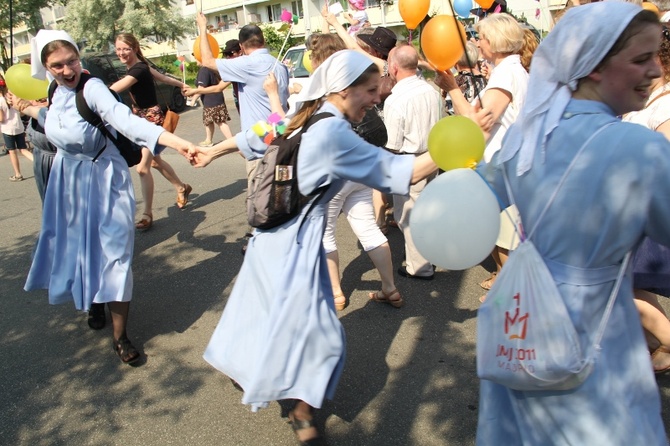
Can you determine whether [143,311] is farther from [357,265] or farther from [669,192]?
[669,192]

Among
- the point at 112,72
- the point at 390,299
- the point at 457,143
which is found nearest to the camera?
the point at 457,143

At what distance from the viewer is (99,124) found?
3617 mm

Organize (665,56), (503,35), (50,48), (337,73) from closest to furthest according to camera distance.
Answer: (337,73)
(665,56)
(50,48)
(503,35)

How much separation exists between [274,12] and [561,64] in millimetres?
41622

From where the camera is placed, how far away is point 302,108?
266 cm

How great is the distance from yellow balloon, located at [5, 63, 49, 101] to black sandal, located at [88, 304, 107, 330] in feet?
4.97

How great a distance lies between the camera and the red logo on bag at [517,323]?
1.63m

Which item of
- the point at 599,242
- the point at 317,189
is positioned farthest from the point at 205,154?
the point at 599,242

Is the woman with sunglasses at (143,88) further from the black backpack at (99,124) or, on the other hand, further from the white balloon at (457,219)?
the white balloon at (457,219)

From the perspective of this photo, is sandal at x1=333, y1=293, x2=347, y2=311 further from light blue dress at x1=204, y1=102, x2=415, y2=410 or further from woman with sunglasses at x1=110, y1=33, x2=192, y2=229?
woman with sunglasses at x1=110, y1=33, x2=192, y2=229

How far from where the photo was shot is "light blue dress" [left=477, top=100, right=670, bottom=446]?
150 centimetres

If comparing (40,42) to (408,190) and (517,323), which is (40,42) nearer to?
(408,190)

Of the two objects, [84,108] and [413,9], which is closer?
[84,108]

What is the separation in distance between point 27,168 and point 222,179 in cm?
→ 476
